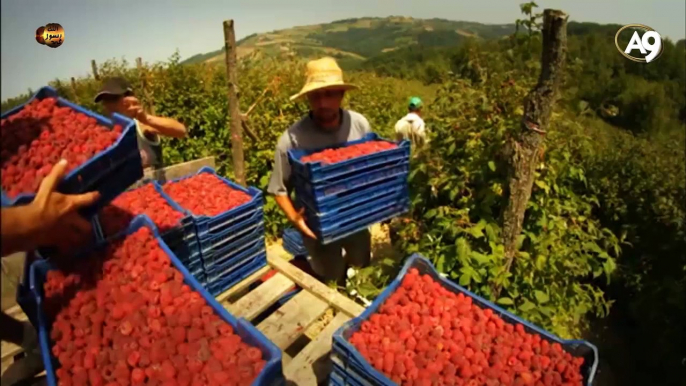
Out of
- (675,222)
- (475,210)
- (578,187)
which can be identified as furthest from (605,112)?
(675,222)

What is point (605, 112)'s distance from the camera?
2352 millimetres

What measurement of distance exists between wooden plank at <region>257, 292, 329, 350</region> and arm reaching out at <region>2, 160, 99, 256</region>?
1.04 m

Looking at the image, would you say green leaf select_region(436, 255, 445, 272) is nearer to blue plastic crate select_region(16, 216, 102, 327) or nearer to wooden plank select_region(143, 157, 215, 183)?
blue plastic crate select_region(16, 216, 102, 327)

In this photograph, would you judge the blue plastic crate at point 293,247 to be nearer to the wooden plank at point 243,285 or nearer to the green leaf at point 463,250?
the wooden plank at point 243,285

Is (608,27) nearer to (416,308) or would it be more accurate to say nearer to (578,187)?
(416,308)

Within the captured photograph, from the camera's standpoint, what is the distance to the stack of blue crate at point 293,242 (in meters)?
4.20

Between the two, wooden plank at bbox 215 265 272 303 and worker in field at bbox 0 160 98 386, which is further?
wooden plank at bbox 215 265 272 303

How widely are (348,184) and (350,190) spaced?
44 mm

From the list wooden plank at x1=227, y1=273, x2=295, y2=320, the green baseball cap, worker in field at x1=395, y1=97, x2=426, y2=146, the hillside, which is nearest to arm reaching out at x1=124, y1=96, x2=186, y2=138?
the hillside

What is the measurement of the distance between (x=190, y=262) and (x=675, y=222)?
353cm

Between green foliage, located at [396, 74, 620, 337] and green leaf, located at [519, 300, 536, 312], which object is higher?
green foliage, located at [396, 74, 620, 337]

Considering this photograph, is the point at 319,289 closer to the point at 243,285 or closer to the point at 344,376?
the point at 243,285

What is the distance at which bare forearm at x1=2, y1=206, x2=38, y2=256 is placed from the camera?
0.79 m

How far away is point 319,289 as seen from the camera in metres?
2.19
